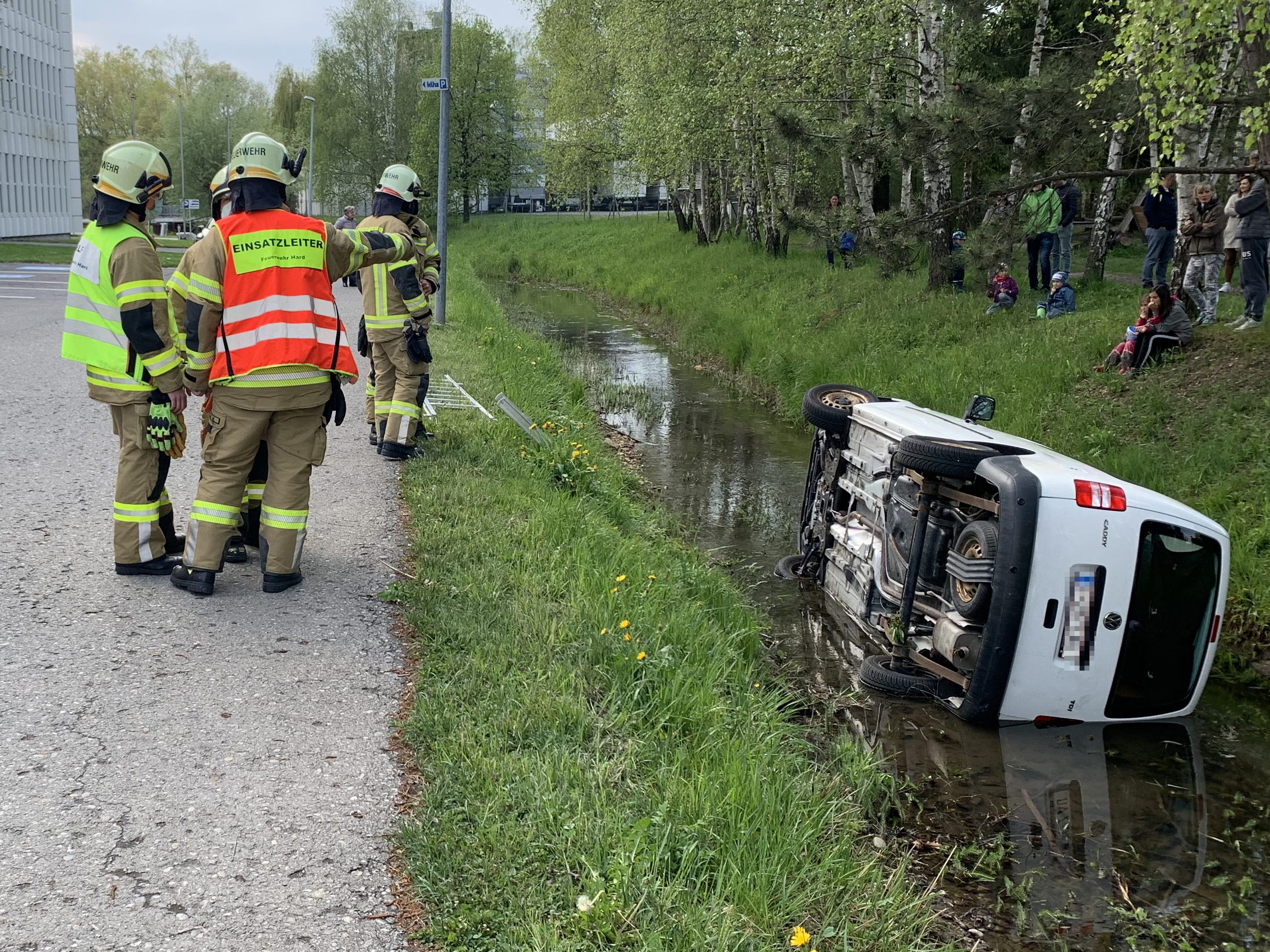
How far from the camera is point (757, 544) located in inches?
372

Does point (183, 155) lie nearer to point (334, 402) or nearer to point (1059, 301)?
point (1059, 301)

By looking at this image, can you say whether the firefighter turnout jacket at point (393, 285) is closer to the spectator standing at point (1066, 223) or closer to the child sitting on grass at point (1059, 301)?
the child sitting on grass at point (1059, 301)

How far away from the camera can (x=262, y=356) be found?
541 centimetres

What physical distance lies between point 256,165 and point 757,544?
213 inches

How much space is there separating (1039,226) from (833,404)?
4076mm

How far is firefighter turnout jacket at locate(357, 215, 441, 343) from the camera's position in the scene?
8.77m

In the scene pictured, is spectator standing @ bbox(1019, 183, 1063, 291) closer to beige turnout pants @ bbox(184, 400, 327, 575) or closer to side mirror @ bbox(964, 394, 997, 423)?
side mirror @ bbox(964, 394, 997, 423)

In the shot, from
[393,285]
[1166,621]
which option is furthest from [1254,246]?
[393,285]

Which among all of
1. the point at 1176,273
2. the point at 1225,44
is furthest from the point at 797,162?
the point at 1225,44

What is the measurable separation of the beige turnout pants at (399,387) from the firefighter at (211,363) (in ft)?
8.84

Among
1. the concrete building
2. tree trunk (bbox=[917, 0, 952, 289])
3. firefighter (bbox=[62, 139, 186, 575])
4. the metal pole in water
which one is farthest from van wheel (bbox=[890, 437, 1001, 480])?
the concrete building

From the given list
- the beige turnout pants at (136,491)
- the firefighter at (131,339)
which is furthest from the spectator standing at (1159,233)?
the beige turnout pants at (136,491)

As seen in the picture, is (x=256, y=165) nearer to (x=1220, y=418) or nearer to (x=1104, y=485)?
(x=1104, y=485)

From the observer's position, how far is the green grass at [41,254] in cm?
3222
